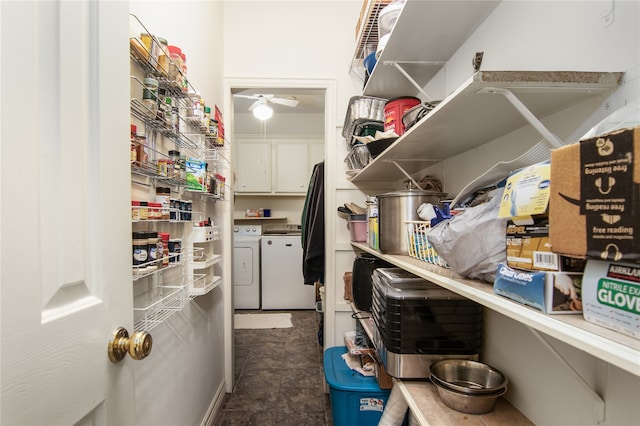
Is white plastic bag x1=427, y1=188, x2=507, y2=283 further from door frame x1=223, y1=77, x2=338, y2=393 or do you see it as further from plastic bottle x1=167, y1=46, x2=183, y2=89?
door frame x1=223, y1=77, x2=338, y2=393

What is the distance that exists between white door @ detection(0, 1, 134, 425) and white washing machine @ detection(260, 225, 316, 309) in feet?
10.7

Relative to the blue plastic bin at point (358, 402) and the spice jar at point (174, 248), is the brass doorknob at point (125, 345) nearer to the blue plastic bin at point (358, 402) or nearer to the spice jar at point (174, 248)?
the spice jar at point (174, 248)

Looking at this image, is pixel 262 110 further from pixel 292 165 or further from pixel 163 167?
pixel 163 167

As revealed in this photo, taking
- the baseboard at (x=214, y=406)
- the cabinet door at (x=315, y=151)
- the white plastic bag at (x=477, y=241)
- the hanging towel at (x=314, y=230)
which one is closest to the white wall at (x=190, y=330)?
the baseboard at (x=214, y=406)

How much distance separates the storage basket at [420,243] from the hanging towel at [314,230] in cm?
113

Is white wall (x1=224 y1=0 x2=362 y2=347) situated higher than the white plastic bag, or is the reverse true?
white wall (x1=224 y1=0 x2=362 y2=347)

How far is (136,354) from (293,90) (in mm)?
2035

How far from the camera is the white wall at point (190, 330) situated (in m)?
1.13

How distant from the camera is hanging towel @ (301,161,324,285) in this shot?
7.20 ft

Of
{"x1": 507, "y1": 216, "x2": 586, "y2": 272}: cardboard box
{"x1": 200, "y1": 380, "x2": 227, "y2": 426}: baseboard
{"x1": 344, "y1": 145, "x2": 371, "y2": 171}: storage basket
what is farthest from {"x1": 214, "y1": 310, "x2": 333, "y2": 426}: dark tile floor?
{"x1": 507, "y1": 216, "x2": 586, "y2": 272}: cardboard box

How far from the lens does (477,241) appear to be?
25.0 inches

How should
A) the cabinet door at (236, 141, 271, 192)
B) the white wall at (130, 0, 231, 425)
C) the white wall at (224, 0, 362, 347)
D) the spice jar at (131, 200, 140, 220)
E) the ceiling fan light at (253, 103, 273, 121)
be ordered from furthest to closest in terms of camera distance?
the cabinet door at (236, 141, 271, 192), the ceiling fan light at (253, 103, 273, 121), the white wall at (224, 0, 362, 347), the white wall at (130, 0, 231, 425), the spice jar at (131, 200, 140, 220)

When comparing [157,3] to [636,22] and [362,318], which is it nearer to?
[636,22]

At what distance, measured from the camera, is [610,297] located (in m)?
0.38
